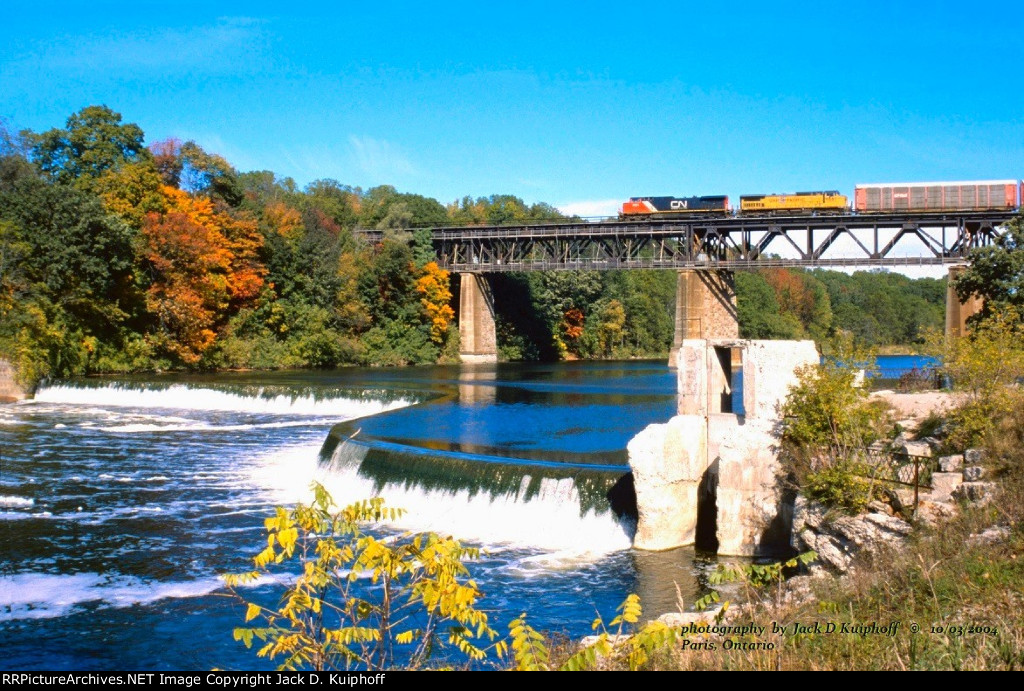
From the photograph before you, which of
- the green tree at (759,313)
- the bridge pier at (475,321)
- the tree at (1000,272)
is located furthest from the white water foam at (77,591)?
the green tree at (759,313)

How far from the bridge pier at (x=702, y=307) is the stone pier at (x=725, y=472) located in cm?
4820

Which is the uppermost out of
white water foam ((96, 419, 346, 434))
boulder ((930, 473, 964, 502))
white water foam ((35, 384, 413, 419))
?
boulder ((930, 473, 964, 502))

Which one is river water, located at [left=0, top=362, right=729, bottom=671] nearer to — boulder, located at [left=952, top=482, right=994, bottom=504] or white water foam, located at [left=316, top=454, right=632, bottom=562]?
white water foam, located at [left=316, top=454, right=632, bottom=562]

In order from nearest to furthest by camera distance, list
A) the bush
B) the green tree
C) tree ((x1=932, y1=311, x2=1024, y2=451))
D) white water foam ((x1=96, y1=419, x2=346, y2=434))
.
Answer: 1. the bush
2. tree ((x1=932, y1=311, x2=1024, y2=451))
3. white water foam ((x1=96, y1=419, x2=346, y2=434))
4. the green tree

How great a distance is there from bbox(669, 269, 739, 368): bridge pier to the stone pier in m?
48.2

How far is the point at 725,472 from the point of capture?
607 inches

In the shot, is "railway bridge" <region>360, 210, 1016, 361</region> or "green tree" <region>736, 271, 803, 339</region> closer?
"railway bridge" <region>360, 210, 1016, 361</region>

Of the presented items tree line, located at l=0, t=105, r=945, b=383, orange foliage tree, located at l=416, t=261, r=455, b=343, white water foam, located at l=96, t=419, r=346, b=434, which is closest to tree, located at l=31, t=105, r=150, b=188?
tree line, located at l=0, t=105, r=945, b=383

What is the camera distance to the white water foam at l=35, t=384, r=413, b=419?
36844 millimetres

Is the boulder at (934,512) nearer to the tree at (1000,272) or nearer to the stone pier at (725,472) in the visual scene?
the stone pier at (725,472)

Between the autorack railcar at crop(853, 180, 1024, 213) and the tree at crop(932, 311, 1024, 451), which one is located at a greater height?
the autorack railcar at crop(853, 180, 1024, 213)

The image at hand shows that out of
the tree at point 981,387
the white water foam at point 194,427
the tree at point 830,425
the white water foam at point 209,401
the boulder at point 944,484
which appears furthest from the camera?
the white water foam at point 209,401

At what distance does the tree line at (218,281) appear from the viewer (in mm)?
44250

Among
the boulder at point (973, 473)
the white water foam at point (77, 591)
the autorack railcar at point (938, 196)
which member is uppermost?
the autorack railcar at point (938, 196)
